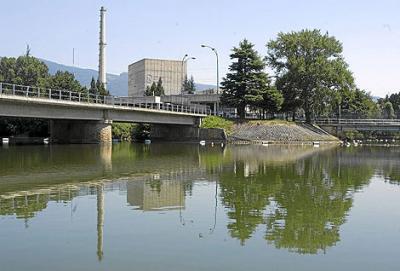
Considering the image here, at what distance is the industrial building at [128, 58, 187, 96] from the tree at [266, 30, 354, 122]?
9483cm

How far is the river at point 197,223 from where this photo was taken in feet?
36.1

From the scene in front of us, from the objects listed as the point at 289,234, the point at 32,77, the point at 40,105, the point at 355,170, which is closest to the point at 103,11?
the point at 32,77

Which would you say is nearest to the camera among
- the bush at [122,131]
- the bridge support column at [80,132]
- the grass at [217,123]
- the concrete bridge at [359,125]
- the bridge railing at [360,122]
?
the bridge support column at [80,132]

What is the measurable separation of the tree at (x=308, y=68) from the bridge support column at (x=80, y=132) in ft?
124

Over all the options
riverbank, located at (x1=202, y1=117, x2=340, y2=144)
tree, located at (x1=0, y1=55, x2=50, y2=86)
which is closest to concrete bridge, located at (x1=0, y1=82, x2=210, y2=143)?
riverbank, located at (x1=202, y1=117, x2=340, y2=144)

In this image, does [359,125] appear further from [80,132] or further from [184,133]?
[80,132]

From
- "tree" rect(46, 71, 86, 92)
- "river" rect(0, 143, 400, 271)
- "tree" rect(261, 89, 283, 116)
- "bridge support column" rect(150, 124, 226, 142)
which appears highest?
"tree" rect(46, 71, 86, 92)

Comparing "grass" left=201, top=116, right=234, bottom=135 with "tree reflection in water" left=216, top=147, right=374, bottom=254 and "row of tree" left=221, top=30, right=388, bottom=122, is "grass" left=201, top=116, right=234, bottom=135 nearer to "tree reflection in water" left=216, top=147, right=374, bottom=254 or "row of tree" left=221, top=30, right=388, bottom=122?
"row of tree" left=221, top=30, right=388, bottom=122

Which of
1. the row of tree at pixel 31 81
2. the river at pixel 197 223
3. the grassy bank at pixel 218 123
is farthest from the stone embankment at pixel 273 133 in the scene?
the river at pixel 197 223

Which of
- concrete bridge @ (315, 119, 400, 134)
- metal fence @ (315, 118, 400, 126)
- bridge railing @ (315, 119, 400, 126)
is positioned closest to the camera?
concrete bridge @ (315, 119, 400, 134)

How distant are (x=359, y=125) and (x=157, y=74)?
107 metres

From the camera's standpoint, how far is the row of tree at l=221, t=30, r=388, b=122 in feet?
289

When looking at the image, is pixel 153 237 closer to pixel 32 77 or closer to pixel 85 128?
pixel 85 128

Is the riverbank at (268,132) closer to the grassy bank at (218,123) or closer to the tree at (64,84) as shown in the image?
the grassy bank at (218,123)
